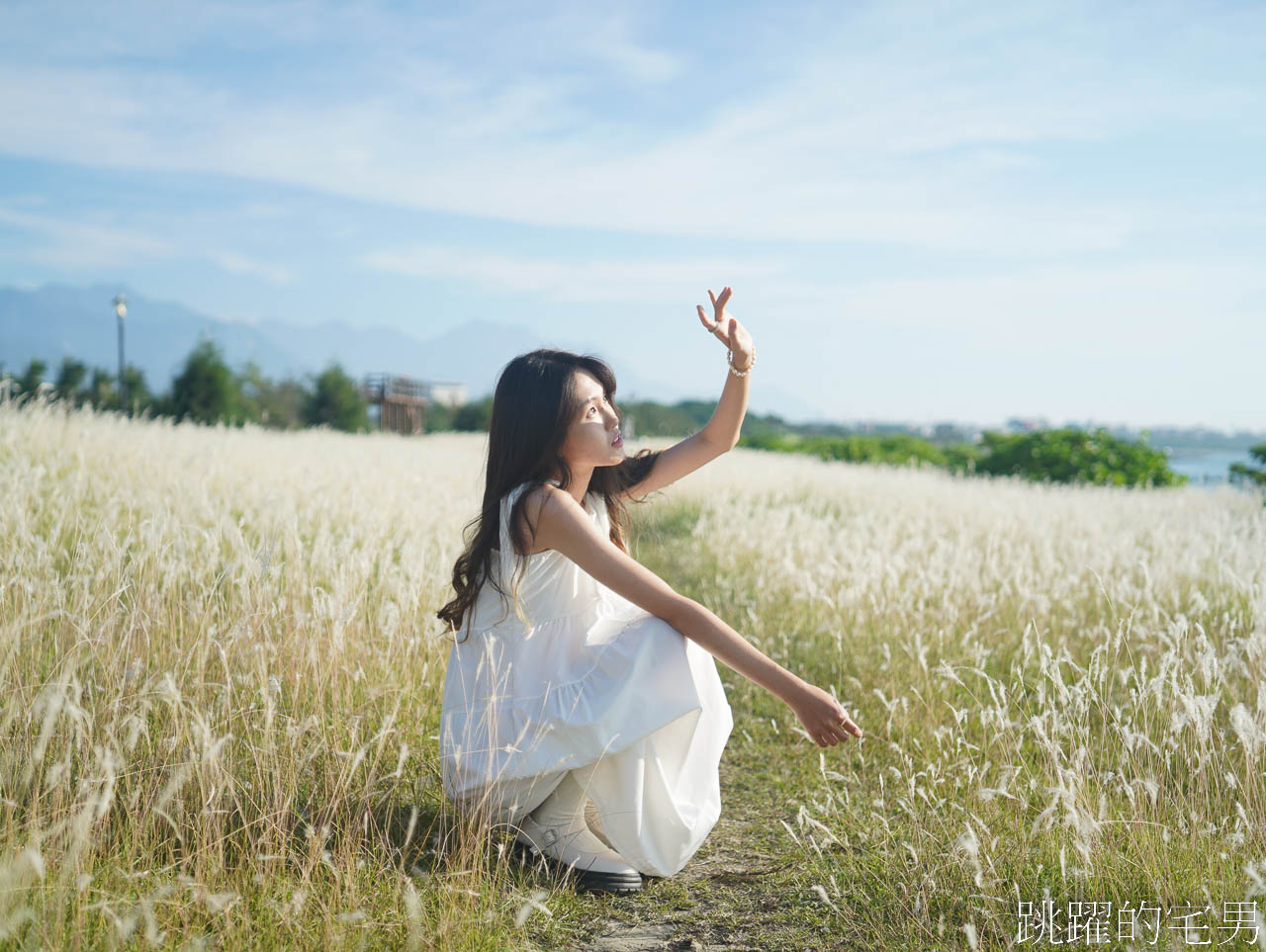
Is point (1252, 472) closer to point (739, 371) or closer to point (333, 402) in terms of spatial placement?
point (739, 371)

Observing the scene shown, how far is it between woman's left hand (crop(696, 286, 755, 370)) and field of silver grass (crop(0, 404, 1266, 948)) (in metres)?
1.18

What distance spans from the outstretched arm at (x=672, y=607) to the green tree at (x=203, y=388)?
3111cm

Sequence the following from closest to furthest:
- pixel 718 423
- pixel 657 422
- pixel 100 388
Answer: pixel 718 423 < pixel 657 422 < pixel 100 388

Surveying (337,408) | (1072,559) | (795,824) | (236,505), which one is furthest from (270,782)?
(337,408)

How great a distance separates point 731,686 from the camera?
15.0 feet

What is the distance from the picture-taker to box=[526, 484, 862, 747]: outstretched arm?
2.13m

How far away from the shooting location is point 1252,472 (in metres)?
13.8

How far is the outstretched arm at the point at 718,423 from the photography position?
2.81 m

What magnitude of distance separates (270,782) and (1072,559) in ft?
15.9

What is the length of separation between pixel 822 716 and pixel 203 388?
32.8 metres

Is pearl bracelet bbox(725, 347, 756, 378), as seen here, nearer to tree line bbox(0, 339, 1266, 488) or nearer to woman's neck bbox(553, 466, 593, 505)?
woman's neck bbox(553, 466, 593, 505)

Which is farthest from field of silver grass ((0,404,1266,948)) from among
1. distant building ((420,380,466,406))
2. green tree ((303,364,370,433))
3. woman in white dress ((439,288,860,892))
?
distant building ((420,380,466,406))

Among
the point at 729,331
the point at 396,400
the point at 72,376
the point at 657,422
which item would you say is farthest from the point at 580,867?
the point at 72,376

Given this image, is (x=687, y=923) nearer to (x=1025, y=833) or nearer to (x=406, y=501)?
(x=1025, y=833)
